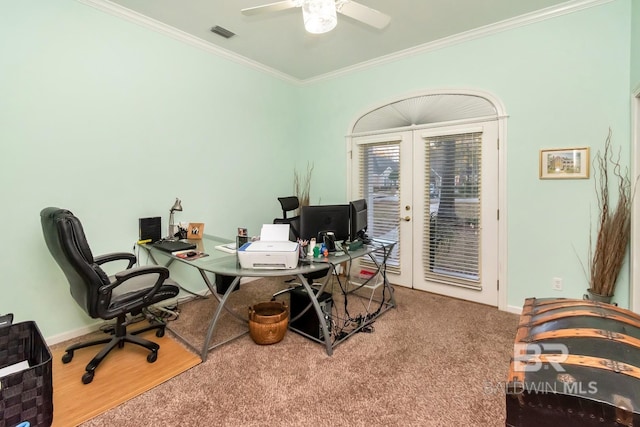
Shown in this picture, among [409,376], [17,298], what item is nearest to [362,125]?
[409,376]

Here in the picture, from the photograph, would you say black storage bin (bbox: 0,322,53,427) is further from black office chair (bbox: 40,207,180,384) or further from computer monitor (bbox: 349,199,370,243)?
computer monitor (bbox: 349,199,370,243)

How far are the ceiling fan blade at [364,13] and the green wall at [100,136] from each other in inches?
84.6

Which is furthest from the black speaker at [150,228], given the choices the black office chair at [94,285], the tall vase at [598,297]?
the tall vase at [598,297]

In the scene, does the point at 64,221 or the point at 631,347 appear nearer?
the point at 631,347

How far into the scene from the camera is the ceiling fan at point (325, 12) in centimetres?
179

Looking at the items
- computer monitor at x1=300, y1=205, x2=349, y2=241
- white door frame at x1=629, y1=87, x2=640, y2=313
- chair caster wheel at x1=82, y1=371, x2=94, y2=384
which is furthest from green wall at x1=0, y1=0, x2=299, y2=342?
white door frame at x1=629, y1=87, x2=640, y2=313

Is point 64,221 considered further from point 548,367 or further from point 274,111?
point 274,111

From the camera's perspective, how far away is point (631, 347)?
1190 millimetres

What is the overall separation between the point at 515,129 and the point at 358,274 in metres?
2.43

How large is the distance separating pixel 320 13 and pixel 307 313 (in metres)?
2.28

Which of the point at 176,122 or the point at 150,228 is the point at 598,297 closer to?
the point at 150,228

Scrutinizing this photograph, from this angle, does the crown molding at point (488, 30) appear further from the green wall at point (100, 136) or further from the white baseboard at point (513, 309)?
the white baseboard at point (513, 309)

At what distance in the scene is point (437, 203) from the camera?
11.7 feet

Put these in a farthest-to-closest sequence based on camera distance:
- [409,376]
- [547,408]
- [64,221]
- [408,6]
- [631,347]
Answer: [408,6] → [409,376] → [64,221] → [631,347] → [547,408]
